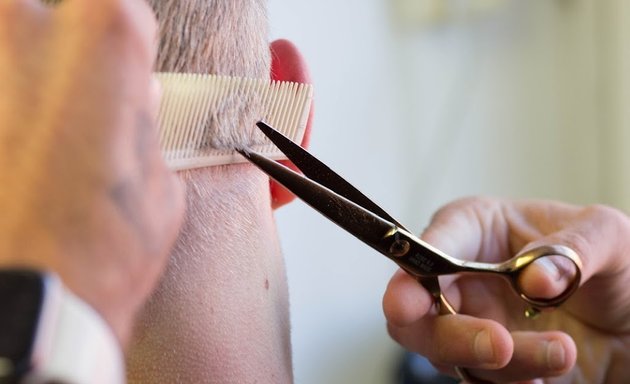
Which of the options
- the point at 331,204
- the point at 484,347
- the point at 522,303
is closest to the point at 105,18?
the point at 331,204

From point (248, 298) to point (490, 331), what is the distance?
0.25 m

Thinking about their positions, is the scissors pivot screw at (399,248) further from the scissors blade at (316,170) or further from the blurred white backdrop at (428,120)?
the blurred white backdrop at (428,120)

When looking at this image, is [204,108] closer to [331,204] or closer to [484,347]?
[331,204]

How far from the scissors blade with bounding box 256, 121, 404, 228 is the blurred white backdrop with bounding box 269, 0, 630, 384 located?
56cm

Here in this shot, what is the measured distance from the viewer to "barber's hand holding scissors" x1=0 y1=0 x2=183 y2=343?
321 mm

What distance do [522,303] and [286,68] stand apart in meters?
0.41

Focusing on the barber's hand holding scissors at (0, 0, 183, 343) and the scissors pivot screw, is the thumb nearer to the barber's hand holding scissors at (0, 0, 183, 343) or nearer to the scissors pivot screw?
the scissors pivot screw

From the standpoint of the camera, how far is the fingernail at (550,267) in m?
0.69

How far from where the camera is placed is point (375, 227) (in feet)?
2.05

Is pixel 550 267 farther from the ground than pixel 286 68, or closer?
closer

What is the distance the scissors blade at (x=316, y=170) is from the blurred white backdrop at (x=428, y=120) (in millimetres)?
558

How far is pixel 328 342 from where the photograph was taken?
1.35 m

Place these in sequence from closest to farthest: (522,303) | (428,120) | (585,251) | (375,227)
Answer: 1. (375,227)
2. (585,251)
3. (522,303)
4. (428,120)

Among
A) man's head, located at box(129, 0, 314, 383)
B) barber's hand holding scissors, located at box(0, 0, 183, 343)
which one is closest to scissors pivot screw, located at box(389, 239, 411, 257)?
man's head, located at box(129, 0, 314, 383)
